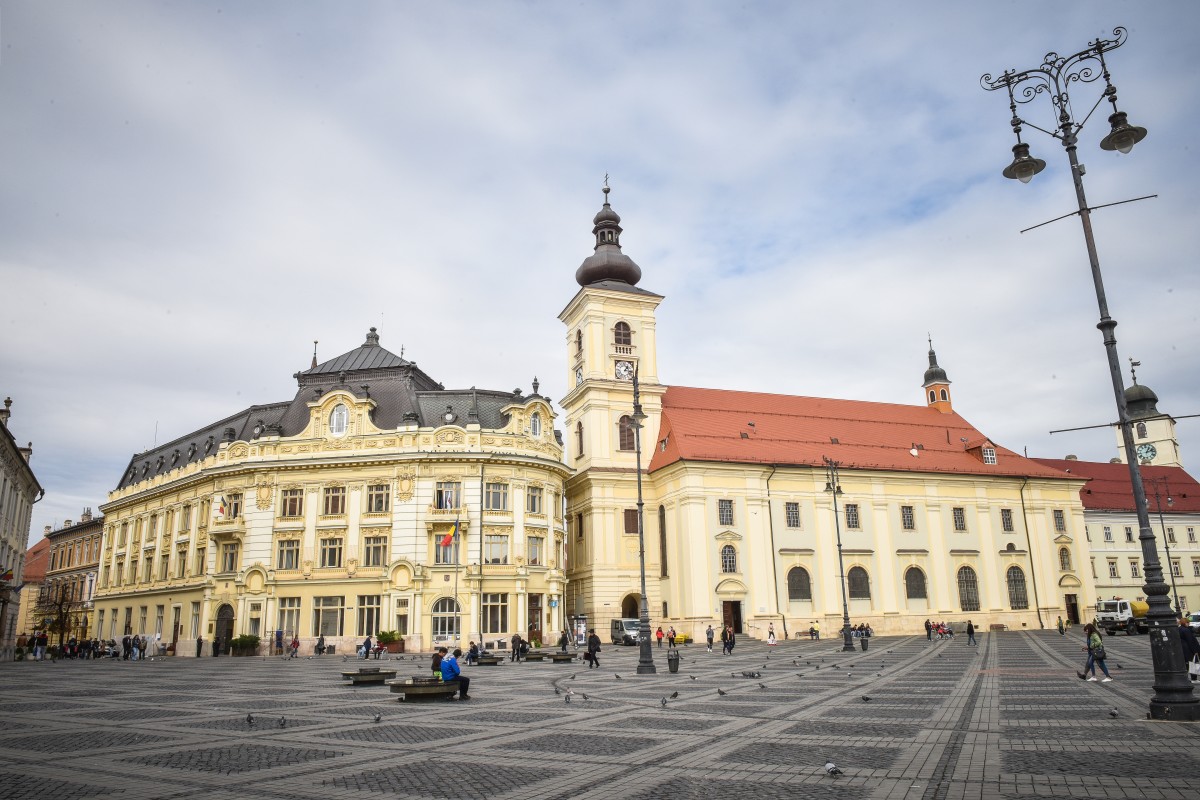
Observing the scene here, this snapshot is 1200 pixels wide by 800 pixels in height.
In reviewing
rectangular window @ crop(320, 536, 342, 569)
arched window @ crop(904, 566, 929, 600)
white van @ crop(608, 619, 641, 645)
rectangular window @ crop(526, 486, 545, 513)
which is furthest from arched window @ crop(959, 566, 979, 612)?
rectangular window @ crop(320, 536, 342, 569)

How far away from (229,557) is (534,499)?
65.1 feet

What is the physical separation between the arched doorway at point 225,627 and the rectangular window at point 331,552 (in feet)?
22.8

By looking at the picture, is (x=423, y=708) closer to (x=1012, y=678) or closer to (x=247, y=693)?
(x=247, y=693)

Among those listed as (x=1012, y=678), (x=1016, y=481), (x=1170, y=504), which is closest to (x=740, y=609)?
(x=1016, y=481)

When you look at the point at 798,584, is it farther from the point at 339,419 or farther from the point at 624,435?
the point at 339,419

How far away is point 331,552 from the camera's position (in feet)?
170

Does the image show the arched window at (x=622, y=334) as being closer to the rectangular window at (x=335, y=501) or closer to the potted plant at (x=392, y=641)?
the rectangular window at (x=335, y=501)

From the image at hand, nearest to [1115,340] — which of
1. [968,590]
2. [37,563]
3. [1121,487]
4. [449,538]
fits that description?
[449,538]

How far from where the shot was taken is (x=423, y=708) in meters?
18.8

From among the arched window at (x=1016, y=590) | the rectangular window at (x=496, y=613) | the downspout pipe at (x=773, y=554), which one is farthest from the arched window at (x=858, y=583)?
the rectangular window at (x=496, y=613)

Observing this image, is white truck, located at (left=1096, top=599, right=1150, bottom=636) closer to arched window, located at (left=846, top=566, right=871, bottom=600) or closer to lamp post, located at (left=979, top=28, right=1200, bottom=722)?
arched window, located at (left=846, top=566, right=871, bottom=600)

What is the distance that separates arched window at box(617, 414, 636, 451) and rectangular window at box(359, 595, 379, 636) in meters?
21.3

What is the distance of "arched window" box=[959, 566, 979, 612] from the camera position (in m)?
64.8

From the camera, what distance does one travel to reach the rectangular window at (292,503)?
52.8m
